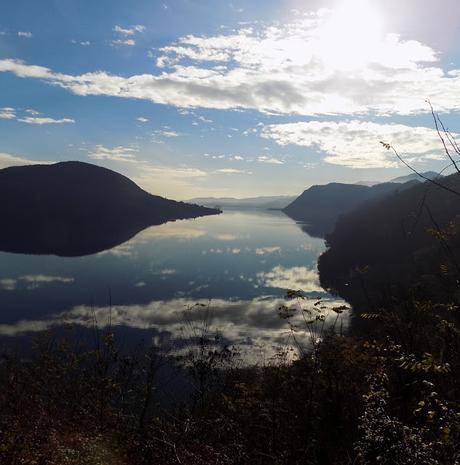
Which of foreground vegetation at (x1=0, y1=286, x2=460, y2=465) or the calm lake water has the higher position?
foreground vegetation at (x1=0, y1=286, x2=460, y2=465)

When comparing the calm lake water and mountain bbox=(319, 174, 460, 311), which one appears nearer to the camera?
the calm lake water

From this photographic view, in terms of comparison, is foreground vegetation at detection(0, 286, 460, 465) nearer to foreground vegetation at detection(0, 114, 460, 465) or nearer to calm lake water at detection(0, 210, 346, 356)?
foreground vegetation at detection(0, 114, 460, 465)

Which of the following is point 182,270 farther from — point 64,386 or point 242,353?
point 64,386

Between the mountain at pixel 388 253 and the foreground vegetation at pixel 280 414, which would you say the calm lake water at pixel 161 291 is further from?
the foreground vegetation at pixel 280 414

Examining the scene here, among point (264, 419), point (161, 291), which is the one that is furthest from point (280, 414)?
point (161, 291)

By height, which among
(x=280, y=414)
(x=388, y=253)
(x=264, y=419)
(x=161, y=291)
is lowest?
(x=161, y=291)

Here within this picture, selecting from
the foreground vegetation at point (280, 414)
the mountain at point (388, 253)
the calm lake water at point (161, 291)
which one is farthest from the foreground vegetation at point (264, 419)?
the mountain at point (388, 253)

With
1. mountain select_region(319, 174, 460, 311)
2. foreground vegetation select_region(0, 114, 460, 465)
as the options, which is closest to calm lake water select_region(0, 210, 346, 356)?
mountain select_region(319, 174, 460, 311)

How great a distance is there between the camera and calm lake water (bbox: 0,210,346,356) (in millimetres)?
53469

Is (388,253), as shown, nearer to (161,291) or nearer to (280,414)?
(161,291)

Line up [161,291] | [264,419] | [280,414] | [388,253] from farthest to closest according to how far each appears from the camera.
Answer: [388,253]
[161,291]
[264,419]
[280,414]

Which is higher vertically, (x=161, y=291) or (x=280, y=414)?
(x=280, y=414)

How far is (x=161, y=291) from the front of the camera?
7475 cm

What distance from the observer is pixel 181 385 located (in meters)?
35.9
